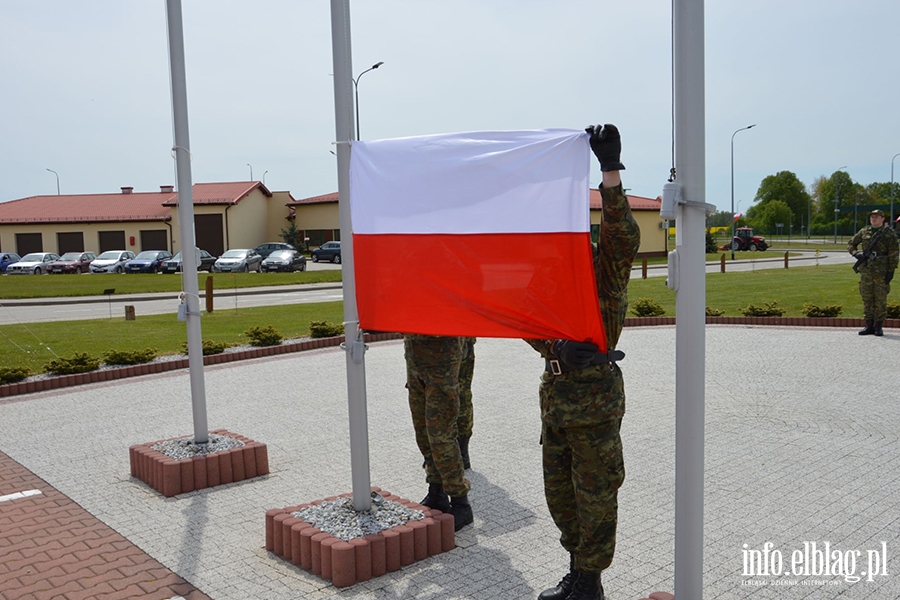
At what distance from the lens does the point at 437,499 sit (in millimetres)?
5324

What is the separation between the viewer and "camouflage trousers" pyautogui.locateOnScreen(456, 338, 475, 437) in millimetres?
6062

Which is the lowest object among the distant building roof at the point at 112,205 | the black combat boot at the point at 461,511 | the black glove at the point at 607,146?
the black combat boot at the point at 461,511

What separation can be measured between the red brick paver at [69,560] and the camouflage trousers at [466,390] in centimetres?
238

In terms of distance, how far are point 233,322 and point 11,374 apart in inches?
274

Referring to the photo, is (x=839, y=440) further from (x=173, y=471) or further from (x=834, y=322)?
(x=834, y=322)

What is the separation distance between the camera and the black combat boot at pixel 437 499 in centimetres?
531

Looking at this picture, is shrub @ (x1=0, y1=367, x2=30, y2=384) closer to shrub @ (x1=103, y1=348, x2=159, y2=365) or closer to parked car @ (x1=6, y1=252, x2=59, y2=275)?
shrub @ (x1=103, y1=348, x2=159, y2=365)

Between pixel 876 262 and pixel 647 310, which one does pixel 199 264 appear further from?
pixel 876 262

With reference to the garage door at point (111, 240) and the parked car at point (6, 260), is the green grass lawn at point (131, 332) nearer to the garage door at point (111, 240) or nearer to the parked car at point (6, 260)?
the parked car at point (6, 260)

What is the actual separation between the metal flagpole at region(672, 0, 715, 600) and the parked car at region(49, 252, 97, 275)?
46810mm

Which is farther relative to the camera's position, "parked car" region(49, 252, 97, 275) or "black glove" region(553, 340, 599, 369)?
"parked car" region(49, 252, 97, 275)

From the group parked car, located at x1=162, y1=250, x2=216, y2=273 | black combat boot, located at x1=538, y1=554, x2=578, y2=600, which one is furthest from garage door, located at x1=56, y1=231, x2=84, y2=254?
black combat boot, located at x1=538, y1=554, x2=578, y2=600

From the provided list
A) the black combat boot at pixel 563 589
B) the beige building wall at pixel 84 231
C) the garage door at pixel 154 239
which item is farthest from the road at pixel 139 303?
the beige building wall at pixel 84 231

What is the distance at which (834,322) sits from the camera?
Answer: 48.6 feet
